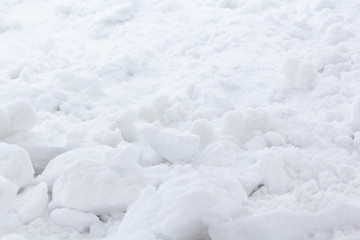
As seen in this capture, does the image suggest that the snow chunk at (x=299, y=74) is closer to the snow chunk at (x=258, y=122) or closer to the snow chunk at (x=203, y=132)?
A: the snow chunk at (x=258, y=122)

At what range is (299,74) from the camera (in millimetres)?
3268

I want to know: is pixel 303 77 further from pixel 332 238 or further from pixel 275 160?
pixel 332 238

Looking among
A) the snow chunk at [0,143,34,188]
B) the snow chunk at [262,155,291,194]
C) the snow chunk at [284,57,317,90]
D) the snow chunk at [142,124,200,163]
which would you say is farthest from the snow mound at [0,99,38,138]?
Answer: the snow chunk at [284,57,317,90]

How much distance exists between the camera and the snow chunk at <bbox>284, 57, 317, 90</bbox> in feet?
10.6

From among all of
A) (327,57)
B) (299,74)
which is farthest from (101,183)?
(327,57)

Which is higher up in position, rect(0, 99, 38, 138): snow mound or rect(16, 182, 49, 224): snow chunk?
rect(0, 99, 38, 138): snow mound

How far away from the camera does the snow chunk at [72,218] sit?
1933mm

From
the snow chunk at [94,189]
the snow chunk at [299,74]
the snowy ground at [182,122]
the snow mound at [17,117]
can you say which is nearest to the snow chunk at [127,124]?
the snowy ground at [182,122]

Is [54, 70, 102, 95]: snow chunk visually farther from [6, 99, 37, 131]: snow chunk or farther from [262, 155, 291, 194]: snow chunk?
[262, 155, 291, 194]: snow chunk

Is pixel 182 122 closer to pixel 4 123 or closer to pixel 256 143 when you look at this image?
pixel 256 143

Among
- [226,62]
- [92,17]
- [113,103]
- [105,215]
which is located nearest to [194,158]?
[105,215]

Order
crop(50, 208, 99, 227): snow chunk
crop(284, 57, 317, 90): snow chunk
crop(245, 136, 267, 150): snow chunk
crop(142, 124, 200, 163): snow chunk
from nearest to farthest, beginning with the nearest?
crop(50, 208, 99, 227): snow chunk, crop(142, 124, 200, 163): snow chunk, crop(245, 136, 267, 150): snow chunk, crop(284, 57, 317, 90): snow chunk

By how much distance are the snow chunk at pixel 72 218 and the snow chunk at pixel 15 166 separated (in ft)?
1.02

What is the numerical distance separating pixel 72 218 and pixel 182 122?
1.13 meters
